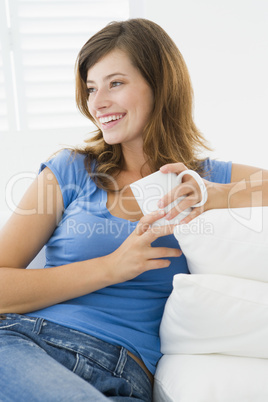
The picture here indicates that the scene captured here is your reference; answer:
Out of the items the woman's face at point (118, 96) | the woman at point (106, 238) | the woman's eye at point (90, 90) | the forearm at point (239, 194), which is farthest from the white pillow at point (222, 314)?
the woman's eye at point (90, 90)

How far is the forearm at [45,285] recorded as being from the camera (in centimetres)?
111

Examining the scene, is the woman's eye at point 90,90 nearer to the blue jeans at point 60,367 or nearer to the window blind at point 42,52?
the blue jeans at point 60,367

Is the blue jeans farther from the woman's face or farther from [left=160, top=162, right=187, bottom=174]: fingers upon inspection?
the woman's face

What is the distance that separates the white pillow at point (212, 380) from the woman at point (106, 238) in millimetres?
74

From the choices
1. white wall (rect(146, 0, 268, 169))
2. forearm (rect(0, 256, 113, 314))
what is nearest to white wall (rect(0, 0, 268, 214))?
white wall (rect(146, 0, 268, 169))

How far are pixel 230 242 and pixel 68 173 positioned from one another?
0.55m

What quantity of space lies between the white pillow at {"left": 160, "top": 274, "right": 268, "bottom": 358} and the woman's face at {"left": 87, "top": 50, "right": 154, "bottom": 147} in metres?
0.53

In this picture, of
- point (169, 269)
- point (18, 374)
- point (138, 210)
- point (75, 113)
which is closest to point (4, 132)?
point (75, 113)

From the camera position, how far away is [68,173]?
132 cm

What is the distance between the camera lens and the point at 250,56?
2473 mm

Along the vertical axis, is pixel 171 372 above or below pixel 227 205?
below

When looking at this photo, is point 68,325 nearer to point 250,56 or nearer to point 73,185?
point 73,185

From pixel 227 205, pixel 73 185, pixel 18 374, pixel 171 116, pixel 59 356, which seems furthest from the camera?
pixel 171 116

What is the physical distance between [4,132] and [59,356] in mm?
1630
